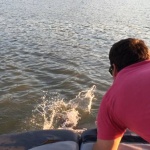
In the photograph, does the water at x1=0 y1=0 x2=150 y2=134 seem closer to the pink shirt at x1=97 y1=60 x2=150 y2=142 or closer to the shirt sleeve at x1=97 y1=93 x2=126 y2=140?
the shirt sleeve at x1=97 y1=93 x2=126 y2=140

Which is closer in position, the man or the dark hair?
the man

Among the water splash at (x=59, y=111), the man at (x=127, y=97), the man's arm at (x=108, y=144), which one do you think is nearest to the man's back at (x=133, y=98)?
the man at (x=127, y=97)

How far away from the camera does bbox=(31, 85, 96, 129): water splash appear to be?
7195 millimetres

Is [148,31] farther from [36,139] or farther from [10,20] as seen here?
[36,139]

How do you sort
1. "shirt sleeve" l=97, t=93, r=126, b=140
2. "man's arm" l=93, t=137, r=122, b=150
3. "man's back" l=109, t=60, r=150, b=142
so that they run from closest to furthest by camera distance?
"man's back" l=109, t=60, r=150, b=142 < "shirt sleeve" l=97, t=93, r=126, b=140 < "man's arm" l=93, t=137, r=122, b=150

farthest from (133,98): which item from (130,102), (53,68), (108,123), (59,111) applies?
(53,68)

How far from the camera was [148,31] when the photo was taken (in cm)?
1788

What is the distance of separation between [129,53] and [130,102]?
53cm

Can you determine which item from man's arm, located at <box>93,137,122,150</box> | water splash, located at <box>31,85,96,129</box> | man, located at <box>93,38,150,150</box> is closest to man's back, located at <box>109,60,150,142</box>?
man, located at <box>93,38,150,150</box>

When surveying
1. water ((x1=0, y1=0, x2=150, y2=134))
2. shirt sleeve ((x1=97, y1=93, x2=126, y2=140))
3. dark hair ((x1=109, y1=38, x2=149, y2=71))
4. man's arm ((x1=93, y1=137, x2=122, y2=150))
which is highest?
dark hair ((x1=109, y1=38, x2=149, y2=71))

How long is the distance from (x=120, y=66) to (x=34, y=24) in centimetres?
1578

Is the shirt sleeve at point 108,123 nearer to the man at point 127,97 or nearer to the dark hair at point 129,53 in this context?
the man at point 127,97

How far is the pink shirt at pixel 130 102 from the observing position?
108 inches

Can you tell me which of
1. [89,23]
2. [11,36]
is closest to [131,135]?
[11,36]
